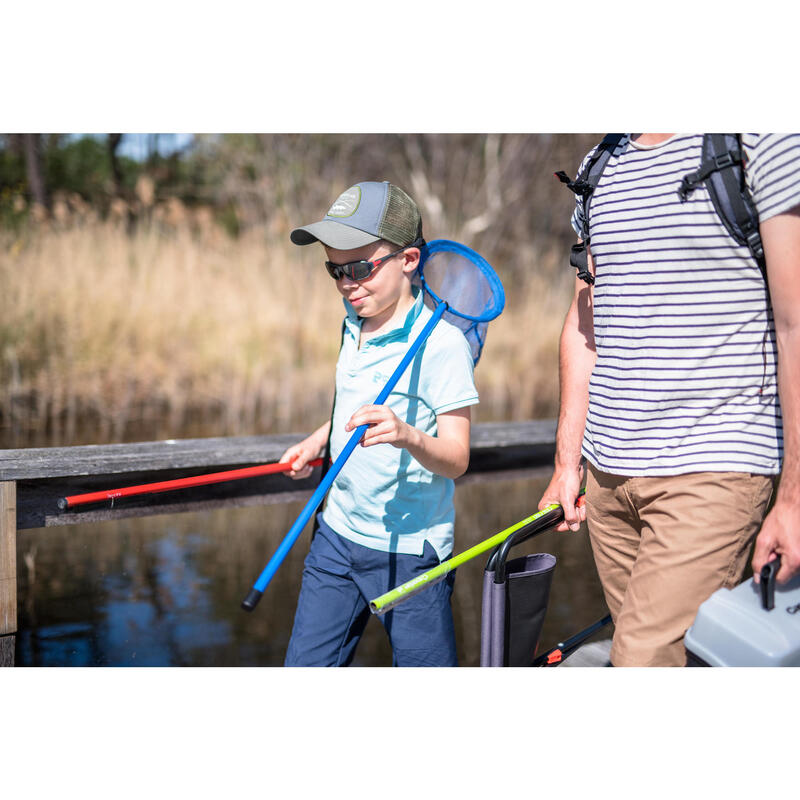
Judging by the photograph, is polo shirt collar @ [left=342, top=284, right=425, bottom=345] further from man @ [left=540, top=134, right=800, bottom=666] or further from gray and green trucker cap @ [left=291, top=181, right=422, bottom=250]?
man @ [left=540, top=134, right=800, bottom=666]

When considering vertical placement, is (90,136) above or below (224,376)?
above

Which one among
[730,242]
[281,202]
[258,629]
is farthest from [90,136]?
[730,242]

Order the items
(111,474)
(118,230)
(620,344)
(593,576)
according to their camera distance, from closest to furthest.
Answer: (620,344)
(111,474)
(593,576)
(118,230)

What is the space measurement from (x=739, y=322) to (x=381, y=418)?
684 millimetres

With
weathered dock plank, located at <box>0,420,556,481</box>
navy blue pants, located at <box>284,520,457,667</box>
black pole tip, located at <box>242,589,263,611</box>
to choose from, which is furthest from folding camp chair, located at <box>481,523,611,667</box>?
weathered dock plank, located at <box>0,420,556,481</box>

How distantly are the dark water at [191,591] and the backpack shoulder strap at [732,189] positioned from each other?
2.18m

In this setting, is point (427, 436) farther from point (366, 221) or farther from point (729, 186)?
point (729, 186)

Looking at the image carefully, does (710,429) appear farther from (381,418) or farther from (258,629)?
(258,629)

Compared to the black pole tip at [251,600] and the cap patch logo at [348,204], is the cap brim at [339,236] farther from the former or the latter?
the black pole tip at [251,600]

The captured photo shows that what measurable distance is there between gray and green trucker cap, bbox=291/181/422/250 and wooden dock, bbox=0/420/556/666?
1079mm

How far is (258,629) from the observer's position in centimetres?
341

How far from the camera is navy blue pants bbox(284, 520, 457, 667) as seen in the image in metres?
1.93

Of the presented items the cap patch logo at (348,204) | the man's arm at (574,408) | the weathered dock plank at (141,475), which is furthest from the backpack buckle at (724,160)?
the weathered dock plank at (141,475)

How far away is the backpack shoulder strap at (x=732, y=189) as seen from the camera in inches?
57.4
